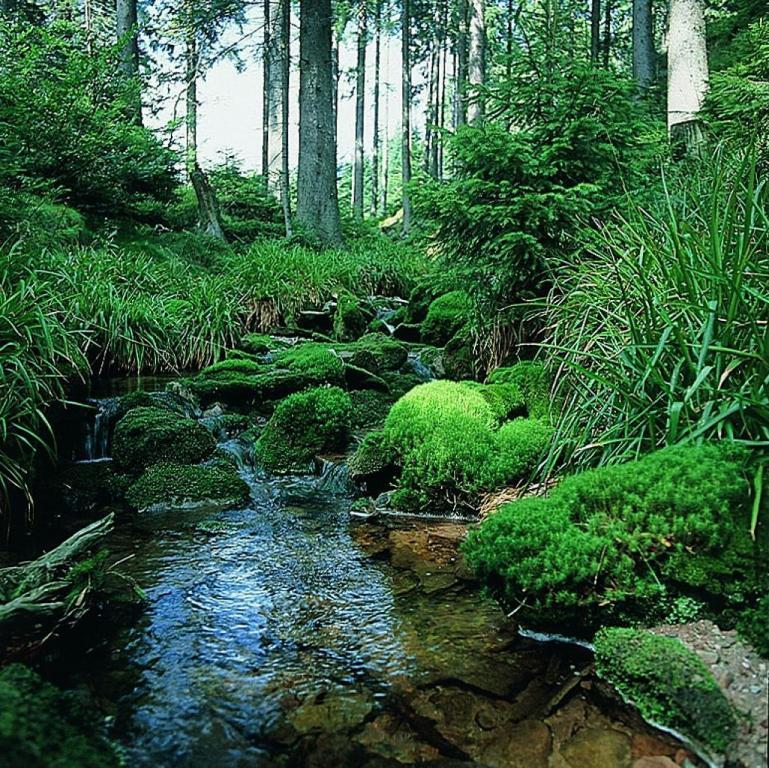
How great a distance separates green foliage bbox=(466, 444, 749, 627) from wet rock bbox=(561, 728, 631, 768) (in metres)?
0.52

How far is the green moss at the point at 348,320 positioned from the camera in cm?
912

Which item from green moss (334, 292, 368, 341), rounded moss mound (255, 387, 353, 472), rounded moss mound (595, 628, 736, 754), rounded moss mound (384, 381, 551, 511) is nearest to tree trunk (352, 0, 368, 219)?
green moss (334, 292, 368, 341)

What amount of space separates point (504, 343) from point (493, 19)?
88.8ft

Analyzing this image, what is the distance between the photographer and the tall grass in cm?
275

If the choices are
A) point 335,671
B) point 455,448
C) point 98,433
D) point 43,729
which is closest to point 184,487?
point 98,433

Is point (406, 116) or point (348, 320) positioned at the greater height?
point (406, 116)

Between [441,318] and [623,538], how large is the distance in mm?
6154

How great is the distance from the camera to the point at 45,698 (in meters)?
1.95

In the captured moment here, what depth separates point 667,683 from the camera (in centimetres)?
215

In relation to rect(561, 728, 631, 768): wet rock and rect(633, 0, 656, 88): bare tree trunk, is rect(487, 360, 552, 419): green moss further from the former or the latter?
rect(633, 0, 656, 88): bare tree trunk

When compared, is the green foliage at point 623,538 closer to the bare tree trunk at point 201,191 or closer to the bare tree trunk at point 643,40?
the bare tree trunk at point 201,191

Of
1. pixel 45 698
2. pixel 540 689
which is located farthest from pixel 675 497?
pixel 45 698

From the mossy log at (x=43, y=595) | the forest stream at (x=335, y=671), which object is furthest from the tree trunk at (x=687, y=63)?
the mossy log at (x=43, y=595)

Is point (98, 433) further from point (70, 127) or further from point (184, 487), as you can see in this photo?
point (70, 127)
